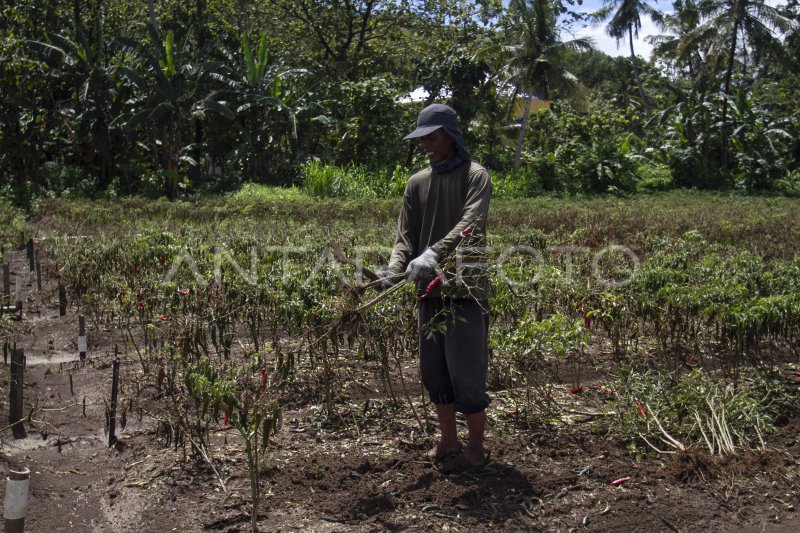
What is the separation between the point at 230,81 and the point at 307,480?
60.1ft

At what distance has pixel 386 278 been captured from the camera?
160 inches

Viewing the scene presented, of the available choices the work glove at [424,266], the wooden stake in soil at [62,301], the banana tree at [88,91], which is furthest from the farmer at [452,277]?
the banana tree at [88,91]

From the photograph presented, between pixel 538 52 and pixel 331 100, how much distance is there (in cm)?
638

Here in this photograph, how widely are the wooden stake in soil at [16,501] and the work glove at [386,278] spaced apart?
1.75 meters

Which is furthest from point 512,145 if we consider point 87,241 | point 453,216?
point 453,216

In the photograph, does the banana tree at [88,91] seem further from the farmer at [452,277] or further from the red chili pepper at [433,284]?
the red chili pepper at [433,284]

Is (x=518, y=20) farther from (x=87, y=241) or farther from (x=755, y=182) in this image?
(x=87, y=241)

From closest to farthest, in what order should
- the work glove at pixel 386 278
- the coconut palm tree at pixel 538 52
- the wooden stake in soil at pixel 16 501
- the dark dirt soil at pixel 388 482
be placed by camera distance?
the wooden stake in soil at pixel 16 501 < the dark dirt soil at pixel 388 482 < the work glove at pixel 386 278 < the coconut palm tree at pixel 538 52

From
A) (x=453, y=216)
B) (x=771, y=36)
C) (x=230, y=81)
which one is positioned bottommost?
(x=453, y=216)

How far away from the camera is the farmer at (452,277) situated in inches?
153

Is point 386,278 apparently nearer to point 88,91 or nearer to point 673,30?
point 88,91

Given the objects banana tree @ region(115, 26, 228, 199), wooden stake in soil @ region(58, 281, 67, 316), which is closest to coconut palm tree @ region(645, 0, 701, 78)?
banana tree @ region(115, 26, 228, 199)

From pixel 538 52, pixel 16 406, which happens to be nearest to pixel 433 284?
pixel 16 406

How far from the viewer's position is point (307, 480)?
4.00 meters
